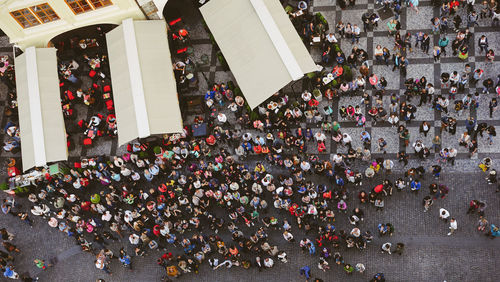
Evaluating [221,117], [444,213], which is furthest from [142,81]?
[444,213]

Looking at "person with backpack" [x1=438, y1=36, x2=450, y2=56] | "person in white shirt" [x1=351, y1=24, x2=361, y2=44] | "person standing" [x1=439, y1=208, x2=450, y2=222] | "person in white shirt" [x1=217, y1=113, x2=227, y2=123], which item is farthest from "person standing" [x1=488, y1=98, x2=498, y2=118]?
"person in white shirt" [x1=217, y1=113, x2=227, y2=123]

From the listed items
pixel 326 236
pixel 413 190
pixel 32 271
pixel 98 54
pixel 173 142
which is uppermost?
pixel 98 54

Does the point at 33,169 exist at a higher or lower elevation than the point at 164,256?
higher

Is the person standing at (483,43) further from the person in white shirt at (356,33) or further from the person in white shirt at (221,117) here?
the person in white shirt at (221,117)

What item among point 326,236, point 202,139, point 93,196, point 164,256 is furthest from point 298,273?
point 93,196

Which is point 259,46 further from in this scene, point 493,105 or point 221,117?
point 493,105

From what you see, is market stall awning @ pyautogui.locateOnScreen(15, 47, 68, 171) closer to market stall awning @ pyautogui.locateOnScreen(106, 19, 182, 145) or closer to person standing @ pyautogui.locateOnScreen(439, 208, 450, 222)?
market stall awning @ pyautogui.locateOnScreen(106, 19, 182, 145)

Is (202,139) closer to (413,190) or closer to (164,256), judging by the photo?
(164,256)
